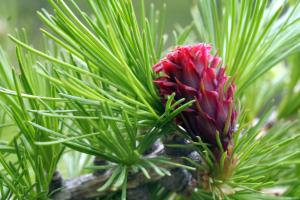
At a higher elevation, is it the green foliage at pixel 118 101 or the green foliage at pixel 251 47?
the green foliage at pixel 251 47

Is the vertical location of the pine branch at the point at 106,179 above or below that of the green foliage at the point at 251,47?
below

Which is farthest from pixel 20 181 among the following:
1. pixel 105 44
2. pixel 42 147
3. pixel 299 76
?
pixel 299 76

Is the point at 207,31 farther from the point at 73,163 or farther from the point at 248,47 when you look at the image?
the point at 73,163

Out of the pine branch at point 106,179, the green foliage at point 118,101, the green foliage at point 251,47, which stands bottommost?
the pine branch at point 106,179

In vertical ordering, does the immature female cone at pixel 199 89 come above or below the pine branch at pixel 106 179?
above

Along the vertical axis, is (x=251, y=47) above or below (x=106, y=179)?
above

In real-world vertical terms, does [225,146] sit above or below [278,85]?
below

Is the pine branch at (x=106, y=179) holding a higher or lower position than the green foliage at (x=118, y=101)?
lower

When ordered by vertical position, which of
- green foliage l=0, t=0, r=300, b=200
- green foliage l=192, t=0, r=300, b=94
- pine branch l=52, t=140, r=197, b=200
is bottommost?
pine branch l=52, t=140, r=197, b=200
